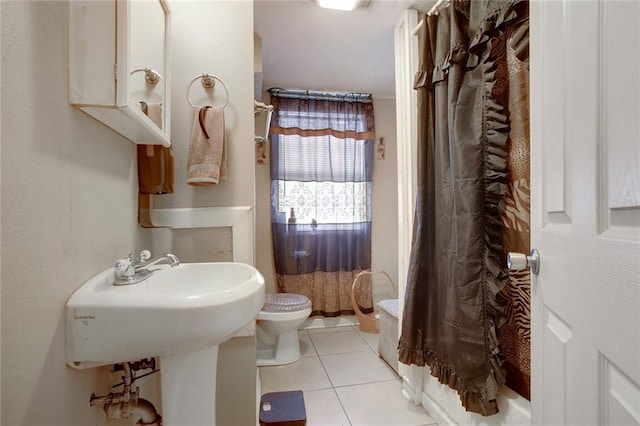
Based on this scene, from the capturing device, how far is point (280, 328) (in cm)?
203

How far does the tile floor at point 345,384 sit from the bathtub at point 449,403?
0.22 ft

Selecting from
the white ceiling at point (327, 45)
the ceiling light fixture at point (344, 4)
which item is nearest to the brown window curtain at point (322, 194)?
the white ceiling at point (327, 45)

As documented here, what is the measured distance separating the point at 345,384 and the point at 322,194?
5.16 feet

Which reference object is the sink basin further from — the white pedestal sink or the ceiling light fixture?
the ceiling light fixture

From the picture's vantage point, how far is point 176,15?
127 centimetres

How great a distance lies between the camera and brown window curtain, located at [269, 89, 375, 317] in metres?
2.66

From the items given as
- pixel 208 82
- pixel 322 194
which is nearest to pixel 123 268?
pixel 208 82

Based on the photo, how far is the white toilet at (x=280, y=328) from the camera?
2006 mm

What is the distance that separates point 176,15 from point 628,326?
1.74 m

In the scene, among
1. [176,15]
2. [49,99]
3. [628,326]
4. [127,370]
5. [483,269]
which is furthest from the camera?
[176,15]

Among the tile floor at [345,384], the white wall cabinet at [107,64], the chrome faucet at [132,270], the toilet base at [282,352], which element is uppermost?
the white wall cabinet at [107,64]

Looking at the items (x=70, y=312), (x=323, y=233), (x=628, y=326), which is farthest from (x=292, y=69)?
(x=628, y=326)

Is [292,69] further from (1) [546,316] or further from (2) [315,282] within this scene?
(1) [546,316]

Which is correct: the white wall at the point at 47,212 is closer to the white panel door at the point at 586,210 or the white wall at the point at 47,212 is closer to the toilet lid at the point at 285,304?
the white panel door at the point at 586,210
